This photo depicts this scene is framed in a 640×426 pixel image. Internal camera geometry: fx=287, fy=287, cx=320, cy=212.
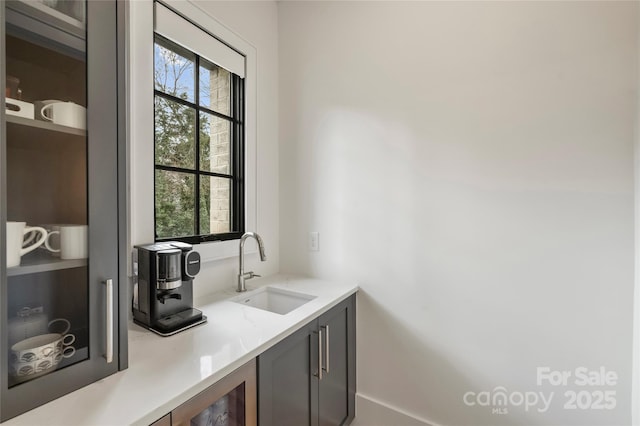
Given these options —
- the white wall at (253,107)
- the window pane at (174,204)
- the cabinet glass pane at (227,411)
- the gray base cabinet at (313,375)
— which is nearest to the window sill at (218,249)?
the white wall at (253,107)

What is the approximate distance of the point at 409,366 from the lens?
5.37 ft

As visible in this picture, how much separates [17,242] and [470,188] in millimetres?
1691

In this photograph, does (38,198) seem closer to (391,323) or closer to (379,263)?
(379,263)

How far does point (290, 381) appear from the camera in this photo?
120 cm

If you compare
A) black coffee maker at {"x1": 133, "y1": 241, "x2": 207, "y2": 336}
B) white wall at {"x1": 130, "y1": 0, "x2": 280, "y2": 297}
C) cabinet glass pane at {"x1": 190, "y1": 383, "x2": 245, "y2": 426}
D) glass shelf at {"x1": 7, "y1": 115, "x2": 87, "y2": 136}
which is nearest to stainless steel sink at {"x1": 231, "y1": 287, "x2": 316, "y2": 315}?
white wall at {"x1": 130, "y1": 0, "x2": 280, "y2": 297}

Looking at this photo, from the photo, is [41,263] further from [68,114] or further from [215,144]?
[215,144]

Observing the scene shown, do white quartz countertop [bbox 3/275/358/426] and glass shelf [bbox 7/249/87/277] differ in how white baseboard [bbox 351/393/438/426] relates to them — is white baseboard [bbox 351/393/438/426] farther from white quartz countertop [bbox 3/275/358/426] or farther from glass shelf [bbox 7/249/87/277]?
glass shelf [bbox 7/249/87/277]

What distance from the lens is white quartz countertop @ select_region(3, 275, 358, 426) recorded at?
67 cm

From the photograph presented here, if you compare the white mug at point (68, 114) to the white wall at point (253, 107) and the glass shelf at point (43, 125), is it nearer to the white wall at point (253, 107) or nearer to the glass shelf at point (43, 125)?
the glass shelf at point (43, 125)

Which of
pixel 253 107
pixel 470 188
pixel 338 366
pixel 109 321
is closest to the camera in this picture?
pixel 109 321

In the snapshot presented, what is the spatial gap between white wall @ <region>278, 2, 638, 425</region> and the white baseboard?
39mm

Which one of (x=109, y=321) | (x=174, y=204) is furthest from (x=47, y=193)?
(x=174, y=204)

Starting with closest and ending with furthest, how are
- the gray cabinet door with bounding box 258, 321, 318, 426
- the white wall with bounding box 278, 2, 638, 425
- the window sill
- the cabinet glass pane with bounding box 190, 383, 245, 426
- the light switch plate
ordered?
the cabinet glass pane with bounding box 190, 383, 245, 426 < the gray cabinet door with bounding box 258, 321, 318, 426 < the white wall with bounding box 278, 2, 638, 425 < the window sill < the light switch plate

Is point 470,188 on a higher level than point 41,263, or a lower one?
higher
